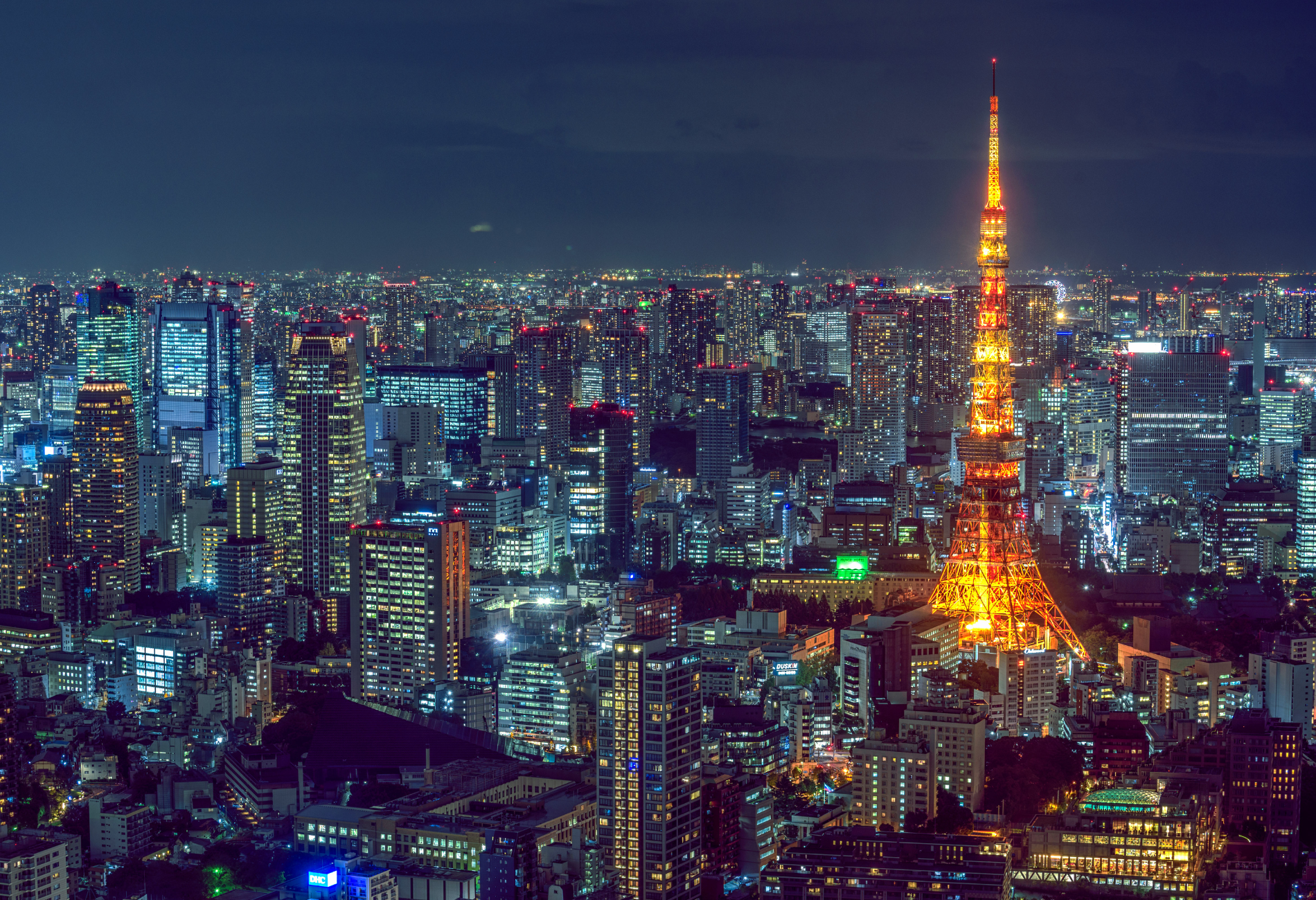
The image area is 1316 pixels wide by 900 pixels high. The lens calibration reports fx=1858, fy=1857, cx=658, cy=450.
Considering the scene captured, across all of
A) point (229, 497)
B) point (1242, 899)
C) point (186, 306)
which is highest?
point (186, 306)

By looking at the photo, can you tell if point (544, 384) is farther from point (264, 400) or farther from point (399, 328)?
point (399, 328)

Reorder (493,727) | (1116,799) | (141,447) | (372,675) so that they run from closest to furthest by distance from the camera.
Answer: (1116,799) < (493,727) < (372,675) < (141,447)

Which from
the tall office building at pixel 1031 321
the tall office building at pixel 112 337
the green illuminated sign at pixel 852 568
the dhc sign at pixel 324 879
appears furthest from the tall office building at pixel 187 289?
the dhc sign at pixel 324 879

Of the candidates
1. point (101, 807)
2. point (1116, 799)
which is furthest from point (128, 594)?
point (1116, 799)

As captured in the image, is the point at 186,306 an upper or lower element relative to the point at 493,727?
upper

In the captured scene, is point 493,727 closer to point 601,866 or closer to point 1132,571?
point 601,866

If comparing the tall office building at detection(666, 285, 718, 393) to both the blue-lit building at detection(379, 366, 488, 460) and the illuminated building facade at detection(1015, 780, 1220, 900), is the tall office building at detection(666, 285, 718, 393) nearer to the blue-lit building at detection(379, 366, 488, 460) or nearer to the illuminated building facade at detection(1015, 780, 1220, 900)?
the blue-lit building at detection(379, 366, 488, 460)
